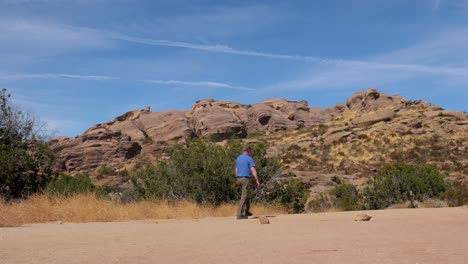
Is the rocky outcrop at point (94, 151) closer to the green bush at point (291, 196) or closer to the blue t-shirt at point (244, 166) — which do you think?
the green bush at point (291, 196)

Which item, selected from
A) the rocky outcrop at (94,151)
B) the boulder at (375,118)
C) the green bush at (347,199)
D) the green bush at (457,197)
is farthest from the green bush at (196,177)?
the rocky outcrop at (94,151)

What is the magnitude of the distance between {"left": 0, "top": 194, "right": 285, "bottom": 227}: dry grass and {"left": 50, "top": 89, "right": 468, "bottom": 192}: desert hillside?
8.04 meters

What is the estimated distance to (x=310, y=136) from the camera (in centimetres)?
5156

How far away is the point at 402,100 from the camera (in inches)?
2680

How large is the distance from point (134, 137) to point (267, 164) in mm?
53631

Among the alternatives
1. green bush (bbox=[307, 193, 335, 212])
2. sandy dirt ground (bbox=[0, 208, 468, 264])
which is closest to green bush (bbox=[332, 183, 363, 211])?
green bush (bbox=[307, 193, 335, 212])

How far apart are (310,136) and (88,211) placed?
41.8m

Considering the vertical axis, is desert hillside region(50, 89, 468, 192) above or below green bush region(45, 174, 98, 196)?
above

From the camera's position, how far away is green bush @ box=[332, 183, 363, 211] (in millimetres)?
18766

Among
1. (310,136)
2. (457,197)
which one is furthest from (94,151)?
(457,197)

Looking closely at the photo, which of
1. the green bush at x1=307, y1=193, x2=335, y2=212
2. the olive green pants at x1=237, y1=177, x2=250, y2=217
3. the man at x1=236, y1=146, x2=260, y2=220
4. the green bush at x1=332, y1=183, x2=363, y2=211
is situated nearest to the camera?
the olive green pants at x1=237, y1=177, x2=250, y2=217

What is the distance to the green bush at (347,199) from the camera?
18.8 meters

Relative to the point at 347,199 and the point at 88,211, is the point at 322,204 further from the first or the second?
the point at 88,211

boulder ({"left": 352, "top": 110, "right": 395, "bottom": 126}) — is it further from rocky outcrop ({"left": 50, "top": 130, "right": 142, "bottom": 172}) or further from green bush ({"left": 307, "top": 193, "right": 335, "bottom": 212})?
green bush ({"left": 307, "top": 193, "right": 335, "bottom": 212})
